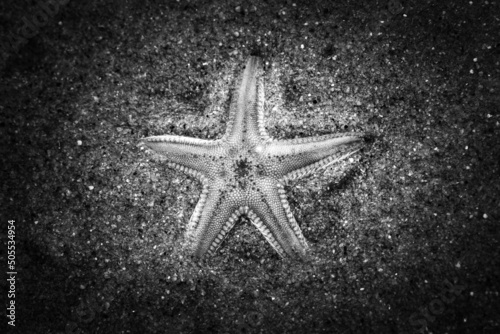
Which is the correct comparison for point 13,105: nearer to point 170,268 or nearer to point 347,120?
point 170,268

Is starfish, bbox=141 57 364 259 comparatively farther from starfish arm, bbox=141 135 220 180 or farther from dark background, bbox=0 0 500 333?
dark background, bbox=0 0 500 333

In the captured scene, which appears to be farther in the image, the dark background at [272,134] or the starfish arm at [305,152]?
the dark background at [272,134]

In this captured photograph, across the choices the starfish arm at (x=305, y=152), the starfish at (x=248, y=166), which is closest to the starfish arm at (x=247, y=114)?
the starfish at (x=248, y=166)

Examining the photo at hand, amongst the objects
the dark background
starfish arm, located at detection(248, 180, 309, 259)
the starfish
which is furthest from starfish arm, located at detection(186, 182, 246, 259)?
the dark background

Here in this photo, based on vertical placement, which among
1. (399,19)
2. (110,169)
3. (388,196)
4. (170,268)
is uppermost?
(399,19)

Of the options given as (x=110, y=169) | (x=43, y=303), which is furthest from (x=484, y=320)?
(x=43, y=303)

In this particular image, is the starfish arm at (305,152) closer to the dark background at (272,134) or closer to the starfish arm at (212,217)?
the dark background at (272,134)

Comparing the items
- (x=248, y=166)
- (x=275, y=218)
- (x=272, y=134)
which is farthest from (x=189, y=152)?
(x=275, y=218)
